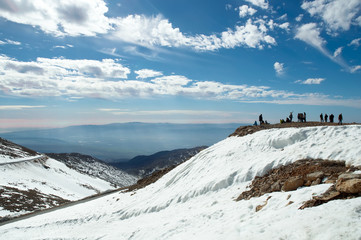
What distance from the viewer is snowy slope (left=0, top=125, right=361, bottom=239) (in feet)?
22.3

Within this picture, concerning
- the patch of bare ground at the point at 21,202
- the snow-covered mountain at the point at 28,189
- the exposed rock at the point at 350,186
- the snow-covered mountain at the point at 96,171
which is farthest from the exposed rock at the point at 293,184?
the snow-covered mountain at the point at 96,171

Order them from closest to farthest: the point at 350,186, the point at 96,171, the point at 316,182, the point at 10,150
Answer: the point at 350,186, the point at 316,182, the point at 10,150, the point at 96,171

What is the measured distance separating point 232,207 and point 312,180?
3.92m

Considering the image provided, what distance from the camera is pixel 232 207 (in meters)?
10.7

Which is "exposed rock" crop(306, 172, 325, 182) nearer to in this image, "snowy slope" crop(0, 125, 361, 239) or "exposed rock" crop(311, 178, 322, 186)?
"exposed rock" crop(311, 178, 322, 186)

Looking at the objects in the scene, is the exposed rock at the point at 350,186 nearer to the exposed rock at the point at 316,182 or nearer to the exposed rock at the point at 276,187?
the exposed rock at the point at 316,182

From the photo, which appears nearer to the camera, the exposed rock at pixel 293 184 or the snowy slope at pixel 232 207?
the snowy slope at pixel 232 207

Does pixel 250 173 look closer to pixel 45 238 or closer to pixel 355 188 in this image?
pixel 355 188

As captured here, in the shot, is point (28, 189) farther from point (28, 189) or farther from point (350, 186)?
point (350, 186)

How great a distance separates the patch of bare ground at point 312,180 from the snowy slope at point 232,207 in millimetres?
415

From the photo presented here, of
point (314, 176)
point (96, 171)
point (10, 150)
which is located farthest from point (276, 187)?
point (96, 171)

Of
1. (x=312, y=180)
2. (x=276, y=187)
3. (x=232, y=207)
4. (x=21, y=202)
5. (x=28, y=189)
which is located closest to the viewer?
(x=312, y=180)

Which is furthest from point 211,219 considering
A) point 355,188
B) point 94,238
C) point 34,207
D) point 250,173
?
Result: point 34,207

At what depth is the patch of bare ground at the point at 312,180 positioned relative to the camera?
7.43 metres
